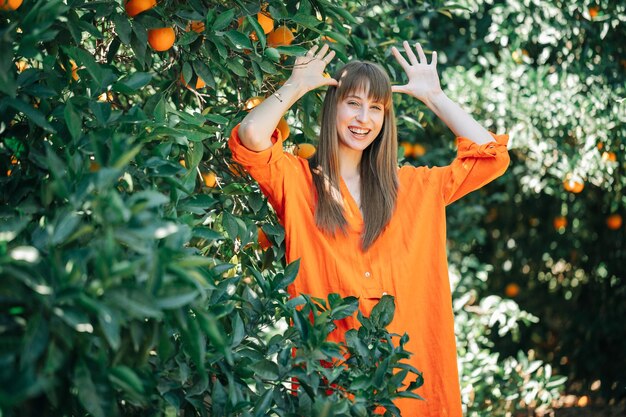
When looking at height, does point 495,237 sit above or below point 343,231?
below

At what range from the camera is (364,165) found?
6.87 feet

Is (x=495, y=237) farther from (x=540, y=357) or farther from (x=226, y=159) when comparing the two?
(x=226, y=159)

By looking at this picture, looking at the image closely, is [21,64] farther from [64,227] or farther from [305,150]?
[64,227]

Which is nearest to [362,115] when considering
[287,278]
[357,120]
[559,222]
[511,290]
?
[357,120]

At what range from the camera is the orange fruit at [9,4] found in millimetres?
1298

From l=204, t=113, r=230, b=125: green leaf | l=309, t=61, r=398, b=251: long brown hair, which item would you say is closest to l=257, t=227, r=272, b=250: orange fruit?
l=309, t=61, r=398, b=251: long brown hair

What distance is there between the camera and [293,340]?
1.43 meters

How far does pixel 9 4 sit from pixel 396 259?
1.08 meters

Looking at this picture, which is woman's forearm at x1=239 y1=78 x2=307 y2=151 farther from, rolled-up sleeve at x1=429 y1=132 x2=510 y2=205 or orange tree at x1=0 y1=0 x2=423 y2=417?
rolled-up sleeve at x1=429 y1=132 x2=510 y2=205

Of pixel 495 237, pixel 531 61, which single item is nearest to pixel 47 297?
pixel 531 61

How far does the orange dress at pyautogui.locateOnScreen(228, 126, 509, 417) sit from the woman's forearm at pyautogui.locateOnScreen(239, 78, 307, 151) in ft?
0.09

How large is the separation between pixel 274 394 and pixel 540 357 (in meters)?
3.02

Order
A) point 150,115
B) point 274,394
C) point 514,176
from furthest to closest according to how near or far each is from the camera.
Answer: point 514,176
point 150,115
point 274,394

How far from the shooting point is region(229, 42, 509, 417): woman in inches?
74.4
